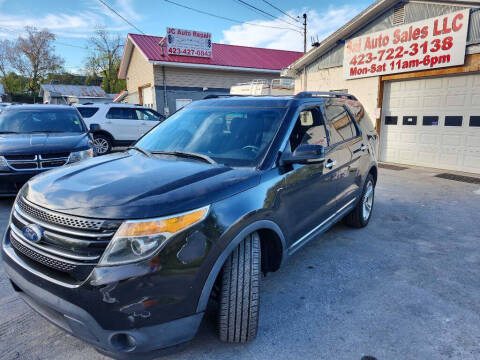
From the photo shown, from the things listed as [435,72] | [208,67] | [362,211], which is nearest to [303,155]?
[362,211]

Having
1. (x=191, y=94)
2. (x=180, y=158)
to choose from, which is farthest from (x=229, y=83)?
(x=180, y=158)

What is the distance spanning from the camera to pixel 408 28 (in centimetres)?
930

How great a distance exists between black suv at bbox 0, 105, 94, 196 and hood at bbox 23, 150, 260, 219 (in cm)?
311

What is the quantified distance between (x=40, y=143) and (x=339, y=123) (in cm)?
469

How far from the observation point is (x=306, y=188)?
9.72ft

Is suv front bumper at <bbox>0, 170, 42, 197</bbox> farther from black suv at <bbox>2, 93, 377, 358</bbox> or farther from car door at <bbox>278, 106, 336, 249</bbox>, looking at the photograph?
car door at <bbox>278, 106, 336, 249</bbox>

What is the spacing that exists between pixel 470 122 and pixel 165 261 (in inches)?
370

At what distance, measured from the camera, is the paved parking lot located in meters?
2.28

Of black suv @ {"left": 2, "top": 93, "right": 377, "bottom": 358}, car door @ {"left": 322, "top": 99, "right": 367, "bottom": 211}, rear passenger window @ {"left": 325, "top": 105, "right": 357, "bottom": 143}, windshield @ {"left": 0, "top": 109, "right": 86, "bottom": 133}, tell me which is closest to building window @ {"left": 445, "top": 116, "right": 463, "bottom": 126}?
car door @ {"left": 322, "top": 99, "right": 367, "bottom": 211}

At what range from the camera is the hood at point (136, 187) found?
1.85 meters

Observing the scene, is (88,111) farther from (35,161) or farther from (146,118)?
(35,161)

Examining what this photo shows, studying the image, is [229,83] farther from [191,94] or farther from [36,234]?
[36,234]

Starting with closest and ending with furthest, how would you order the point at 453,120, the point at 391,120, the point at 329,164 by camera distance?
the point at 329,164 < the point at 453,120 < the point at 391,120

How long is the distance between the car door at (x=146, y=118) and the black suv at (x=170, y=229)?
10386mm
